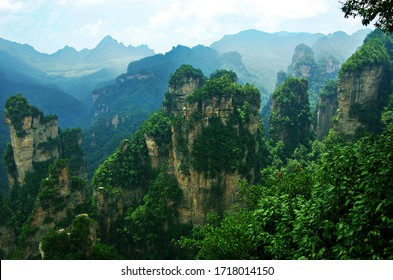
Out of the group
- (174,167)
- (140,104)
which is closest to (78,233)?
(174,167)

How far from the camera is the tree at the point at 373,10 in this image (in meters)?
10.5

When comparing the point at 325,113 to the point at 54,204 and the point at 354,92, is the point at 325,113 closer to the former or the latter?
the point at 354,92

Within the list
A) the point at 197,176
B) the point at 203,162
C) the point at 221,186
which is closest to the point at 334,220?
the point at 203,162

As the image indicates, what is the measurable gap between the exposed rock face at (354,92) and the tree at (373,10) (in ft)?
105

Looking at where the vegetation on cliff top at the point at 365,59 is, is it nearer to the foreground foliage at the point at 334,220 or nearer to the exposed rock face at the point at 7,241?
the foreground foliage at the point at 334,220

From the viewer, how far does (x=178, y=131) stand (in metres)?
32.6

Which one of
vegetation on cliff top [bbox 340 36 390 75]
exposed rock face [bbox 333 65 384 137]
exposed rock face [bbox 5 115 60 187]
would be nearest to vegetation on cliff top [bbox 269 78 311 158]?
exposed rock face [bbox 333 65 384 137]

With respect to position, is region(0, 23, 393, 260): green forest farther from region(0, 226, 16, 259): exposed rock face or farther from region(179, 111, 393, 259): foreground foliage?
region(0, 226, 16, 259): exposed rock face

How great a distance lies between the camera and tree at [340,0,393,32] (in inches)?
412

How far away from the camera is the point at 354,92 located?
136 ft

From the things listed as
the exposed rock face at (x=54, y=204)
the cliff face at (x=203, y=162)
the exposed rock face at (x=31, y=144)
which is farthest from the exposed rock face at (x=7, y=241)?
the exposed rock face at (x=31, y=144)

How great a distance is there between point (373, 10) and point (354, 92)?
3325 cm

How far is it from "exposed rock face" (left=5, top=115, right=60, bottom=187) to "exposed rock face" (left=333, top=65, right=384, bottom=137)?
104 feet

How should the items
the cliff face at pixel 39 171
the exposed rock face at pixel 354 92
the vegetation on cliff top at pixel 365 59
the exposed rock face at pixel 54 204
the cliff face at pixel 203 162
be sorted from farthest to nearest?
the vegetation on cliff top at pixel 365 59 → the exposed rock face at pixel 354 92 → the cliff face at pixel 203 162 → the cliff face at pixel 39 171 → the exposed rock face at pixel 54 204
